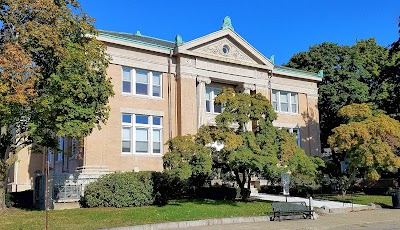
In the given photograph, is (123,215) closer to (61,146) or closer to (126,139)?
(126,139)

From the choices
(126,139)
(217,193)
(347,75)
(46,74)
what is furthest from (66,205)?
(347,75)

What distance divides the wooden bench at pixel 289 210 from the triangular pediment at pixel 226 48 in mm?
15286

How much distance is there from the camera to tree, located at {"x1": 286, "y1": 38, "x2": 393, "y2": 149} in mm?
39125

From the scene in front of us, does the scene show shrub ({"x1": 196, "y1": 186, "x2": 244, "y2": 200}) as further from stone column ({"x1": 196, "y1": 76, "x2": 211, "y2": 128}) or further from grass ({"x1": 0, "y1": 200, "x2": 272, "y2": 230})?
stone column ({"x1": 196, "y1": 76, "x2": 211, "y2": 128})

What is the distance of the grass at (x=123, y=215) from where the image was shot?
1583 centimetres

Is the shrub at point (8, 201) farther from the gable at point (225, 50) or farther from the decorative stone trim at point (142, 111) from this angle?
the gable at point (225, 50)

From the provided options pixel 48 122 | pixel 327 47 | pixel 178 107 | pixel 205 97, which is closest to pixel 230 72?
pixel 205 97

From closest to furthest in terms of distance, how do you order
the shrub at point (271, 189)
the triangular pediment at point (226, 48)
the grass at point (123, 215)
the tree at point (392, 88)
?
1. the grass at point (123, 215)
2. the shrub at point (271, 189)
3. the triangular pediment at point (226, 48)
4. the tree at point (392, 88)

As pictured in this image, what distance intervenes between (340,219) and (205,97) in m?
15.5

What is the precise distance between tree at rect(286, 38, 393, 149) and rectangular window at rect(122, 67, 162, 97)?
1782 centimetres

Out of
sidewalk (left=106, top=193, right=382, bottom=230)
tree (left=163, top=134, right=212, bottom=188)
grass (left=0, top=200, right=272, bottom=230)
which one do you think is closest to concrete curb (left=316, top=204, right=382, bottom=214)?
sidewalk (left=106, top=193, right=382, bottom=230)

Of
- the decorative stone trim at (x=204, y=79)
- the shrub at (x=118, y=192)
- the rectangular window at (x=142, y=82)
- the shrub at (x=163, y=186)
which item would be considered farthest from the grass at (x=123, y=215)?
the decorative stone trim at (x=204, y=79)

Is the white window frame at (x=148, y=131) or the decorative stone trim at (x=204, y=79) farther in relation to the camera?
the decorative stone trim at (x=204, y=79)

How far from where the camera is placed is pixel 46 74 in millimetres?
20500
